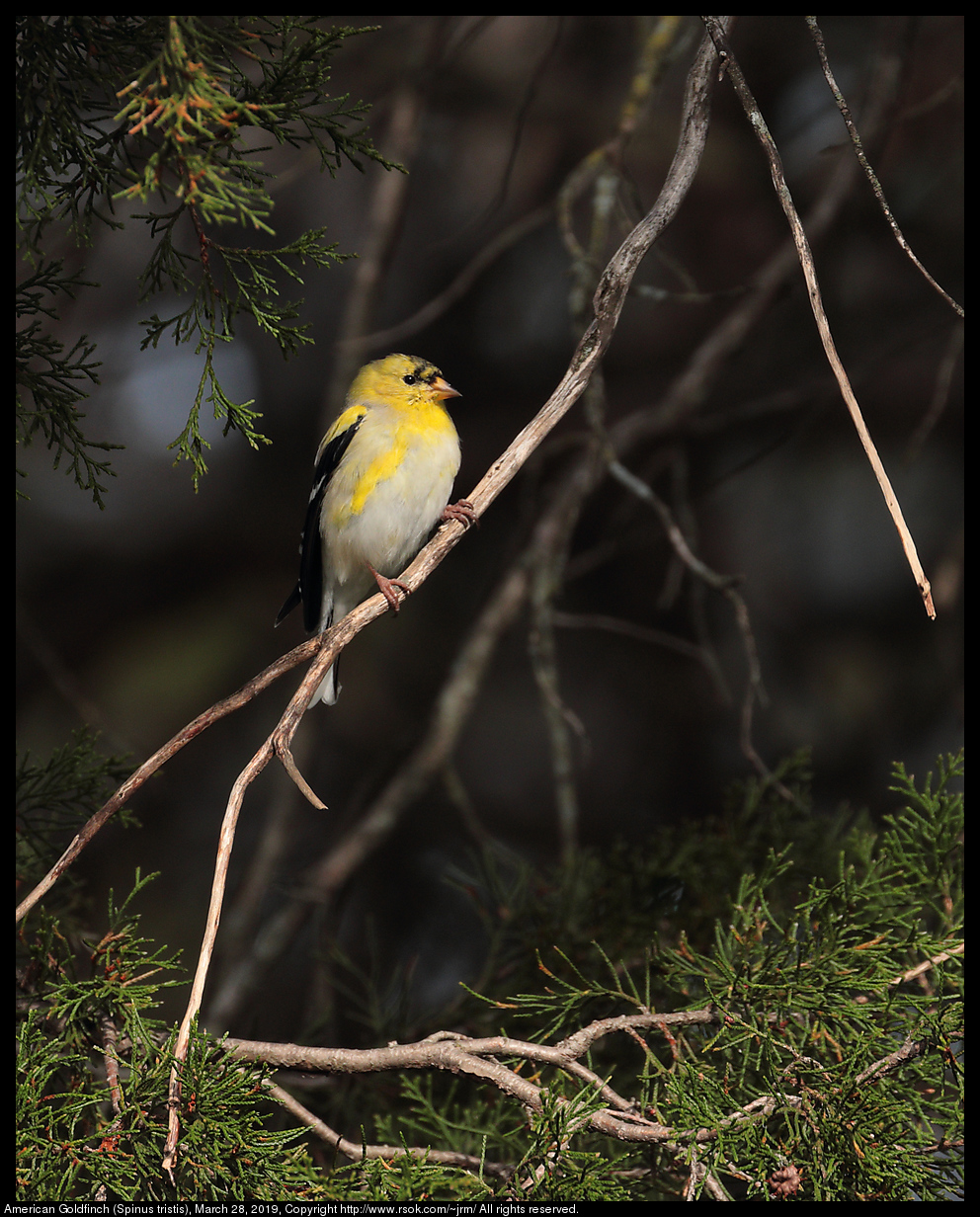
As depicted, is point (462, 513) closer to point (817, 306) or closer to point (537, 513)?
point (817, 306)

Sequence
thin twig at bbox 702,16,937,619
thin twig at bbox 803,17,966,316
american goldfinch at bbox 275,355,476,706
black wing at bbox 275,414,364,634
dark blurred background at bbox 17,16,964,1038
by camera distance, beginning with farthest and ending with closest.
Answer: dark blurred background at bbox 17,16,964,1038 < black wing at bbox 275,414,364,634 < american goldfinch at bbox 275,355,476,706 < thin twig at bbox 803,17,966,316 < thin twig at bbox 702,16,937,619

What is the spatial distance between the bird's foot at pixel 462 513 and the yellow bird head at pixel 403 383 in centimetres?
48

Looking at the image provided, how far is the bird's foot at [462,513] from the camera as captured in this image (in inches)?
57.7

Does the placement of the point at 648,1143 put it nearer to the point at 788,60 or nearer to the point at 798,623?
the point at 798,623

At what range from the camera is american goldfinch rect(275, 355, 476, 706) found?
2869mm

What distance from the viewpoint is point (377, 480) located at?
2861 mm

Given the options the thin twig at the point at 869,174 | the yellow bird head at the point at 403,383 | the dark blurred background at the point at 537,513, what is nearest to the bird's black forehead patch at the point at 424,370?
the yellow bird head at the point at 403,383

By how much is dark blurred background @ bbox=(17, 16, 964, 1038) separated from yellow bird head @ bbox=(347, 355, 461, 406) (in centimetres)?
41

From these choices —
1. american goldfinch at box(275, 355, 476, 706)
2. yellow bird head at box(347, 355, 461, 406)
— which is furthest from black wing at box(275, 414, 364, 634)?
yellow bird head at box(347, 355, 461, 406)

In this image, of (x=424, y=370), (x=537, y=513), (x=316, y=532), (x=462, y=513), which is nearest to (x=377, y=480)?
(x=316, y=532)

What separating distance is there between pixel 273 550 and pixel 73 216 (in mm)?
3095

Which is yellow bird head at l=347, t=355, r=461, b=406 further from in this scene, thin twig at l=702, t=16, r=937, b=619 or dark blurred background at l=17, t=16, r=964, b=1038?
thin twig at l=702, t=16, r=937, b=619

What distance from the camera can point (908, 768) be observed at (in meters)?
3.88

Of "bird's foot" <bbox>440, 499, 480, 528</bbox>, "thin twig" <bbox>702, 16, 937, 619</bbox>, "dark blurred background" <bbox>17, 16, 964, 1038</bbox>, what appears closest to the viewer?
"thin twig" <bbox>702, 16, 937, 619</bbox>
